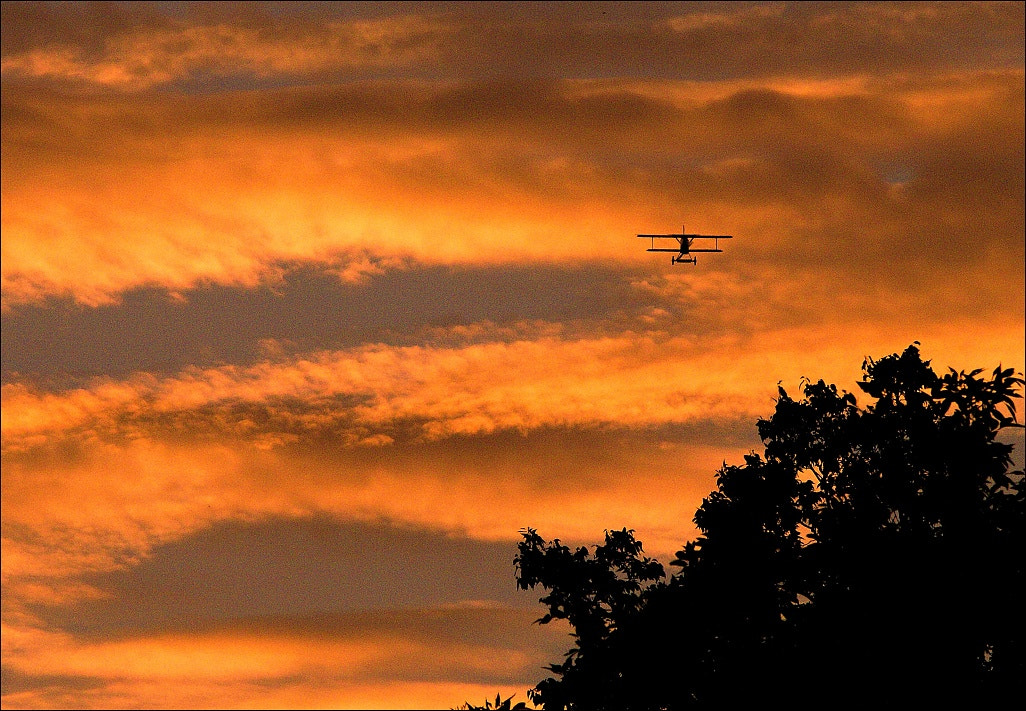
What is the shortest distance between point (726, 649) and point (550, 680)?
5.51m

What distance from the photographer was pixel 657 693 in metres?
50.9

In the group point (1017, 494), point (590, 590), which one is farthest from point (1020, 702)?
point (590, 590)

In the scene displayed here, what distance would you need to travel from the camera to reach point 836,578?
4994cm

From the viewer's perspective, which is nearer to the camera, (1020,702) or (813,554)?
(1020,702)

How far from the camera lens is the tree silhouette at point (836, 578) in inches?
1882

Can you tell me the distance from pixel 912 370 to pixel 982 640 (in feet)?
25.9

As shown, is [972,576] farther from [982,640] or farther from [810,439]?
[810,439]

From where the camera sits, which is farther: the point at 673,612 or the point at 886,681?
the point at 673,612

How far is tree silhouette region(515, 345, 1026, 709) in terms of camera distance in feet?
157

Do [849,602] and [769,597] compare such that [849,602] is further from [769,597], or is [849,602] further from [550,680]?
[550,680]

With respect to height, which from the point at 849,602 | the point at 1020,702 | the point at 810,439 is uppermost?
the point at 810,439

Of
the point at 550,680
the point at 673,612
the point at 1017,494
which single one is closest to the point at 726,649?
the point at 673,612

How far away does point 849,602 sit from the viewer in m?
48.7

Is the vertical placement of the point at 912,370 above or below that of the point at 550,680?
above
